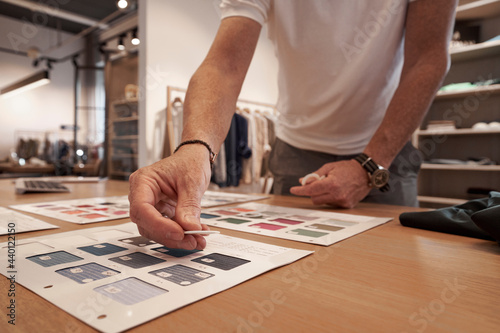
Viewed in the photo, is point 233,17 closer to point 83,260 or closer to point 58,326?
point 83,260

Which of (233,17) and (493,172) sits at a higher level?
(233,17)

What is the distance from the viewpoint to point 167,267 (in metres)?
0.36

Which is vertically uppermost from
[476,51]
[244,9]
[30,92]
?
[30,92]

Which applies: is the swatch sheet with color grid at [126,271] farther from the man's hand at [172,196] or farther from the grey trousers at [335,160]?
the grey trousers at [335,160]

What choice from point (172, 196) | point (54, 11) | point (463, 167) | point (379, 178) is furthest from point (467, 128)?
point (54, 11)

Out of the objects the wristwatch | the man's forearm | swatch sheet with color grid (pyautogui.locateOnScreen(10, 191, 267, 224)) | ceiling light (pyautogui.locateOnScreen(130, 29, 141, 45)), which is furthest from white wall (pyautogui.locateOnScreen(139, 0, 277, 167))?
the wristwatch

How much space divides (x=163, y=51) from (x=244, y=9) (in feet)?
9.21

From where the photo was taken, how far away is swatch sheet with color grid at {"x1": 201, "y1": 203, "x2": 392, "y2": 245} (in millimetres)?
536

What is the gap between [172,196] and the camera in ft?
1.71

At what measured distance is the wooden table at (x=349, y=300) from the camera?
9.8 inches

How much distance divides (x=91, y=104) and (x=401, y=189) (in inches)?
322

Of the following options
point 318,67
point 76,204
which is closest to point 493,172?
point 318,67

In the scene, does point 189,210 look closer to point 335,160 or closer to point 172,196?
point 172,196

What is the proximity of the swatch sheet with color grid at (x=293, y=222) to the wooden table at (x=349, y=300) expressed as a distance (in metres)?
0.09
